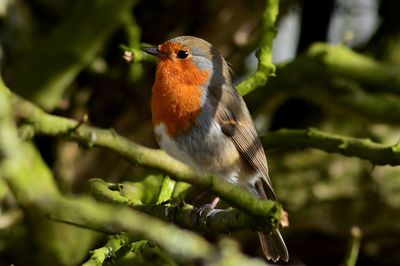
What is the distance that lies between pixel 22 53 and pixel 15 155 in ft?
10.6

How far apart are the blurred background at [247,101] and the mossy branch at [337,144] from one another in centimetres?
105

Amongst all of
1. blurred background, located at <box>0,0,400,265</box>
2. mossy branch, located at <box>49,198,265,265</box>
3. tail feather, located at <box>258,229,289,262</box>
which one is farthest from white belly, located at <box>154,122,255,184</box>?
mossy branch, located at <box>49,198,265,265</box>

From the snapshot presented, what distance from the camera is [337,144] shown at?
11.8 ft

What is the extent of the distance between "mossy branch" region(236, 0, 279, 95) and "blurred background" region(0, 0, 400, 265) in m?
1.06

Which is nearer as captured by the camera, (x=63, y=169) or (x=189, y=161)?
(x=189, y=161)

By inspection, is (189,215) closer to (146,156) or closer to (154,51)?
(146,156)

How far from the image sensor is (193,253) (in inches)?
73.0

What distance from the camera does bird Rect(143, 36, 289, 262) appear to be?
3.73 m

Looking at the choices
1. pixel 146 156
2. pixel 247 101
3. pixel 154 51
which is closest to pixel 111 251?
pixel 146 156

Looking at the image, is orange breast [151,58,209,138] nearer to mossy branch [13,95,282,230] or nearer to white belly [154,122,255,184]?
white belly [154,122,255,184]

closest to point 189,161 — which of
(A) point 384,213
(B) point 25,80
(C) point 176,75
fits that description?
(C) point 176,75

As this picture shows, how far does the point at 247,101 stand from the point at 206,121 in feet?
3.69

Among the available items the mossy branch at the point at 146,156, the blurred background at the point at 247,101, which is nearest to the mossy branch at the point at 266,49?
the blurred background at the point at 247,101

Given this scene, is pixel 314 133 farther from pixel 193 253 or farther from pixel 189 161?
pixel 193 253
